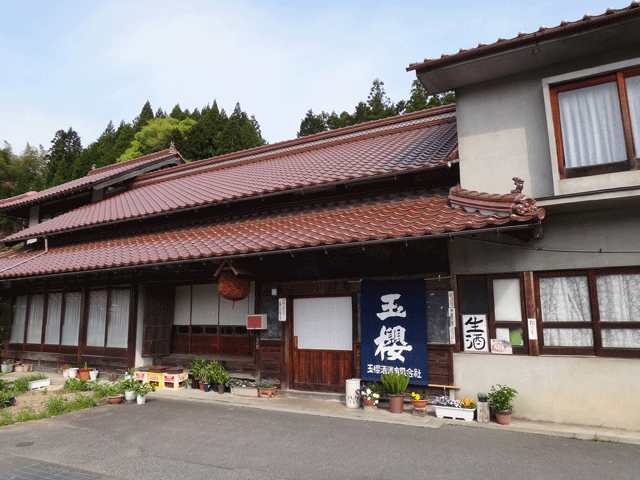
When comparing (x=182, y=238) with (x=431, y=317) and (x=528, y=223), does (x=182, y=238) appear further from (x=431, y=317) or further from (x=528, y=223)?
(x=528, y=223)

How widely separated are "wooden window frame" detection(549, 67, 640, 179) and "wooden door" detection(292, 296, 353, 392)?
180 inches

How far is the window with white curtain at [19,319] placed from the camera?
13969 millimetres

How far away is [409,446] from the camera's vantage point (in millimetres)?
5844

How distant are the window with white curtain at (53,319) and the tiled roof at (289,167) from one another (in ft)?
7.09

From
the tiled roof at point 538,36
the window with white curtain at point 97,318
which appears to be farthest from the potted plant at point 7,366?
the tiled roof at point 538,36

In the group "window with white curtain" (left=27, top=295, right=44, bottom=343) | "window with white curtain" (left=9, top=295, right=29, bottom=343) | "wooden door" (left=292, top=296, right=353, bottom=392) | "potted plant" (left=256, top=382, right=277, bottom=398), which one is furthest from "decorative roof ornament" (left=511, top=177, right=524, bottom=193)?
"window with white curtain" (left=9, top=295, right=29, bottom=343)

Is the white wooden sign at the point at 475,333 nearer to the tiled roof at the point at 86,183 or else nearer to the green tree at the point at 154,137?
the tiled roof at the point at 86,183

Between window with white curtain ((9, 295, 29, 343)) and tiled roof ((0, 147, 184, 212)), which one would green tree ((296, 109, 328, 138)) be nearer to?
tiled roof ((0, 147, 184, 212))

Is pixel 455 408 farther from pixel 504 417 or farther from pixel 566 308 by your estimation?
pixel 566 308

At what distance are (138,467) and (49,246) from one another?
38.7ft

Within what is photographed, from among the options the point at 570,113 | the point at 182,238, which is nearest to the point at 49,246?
the point at 182,238

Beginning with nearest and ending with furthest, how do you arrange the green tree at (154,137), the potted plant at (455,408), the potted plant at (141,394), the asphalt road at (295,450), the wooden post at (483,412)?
the asphalt road at (295,450) → the wooden post at (483,412) → the potted plant at (455,408) → the potted plant at (141,394) → the green tree at (154,137)

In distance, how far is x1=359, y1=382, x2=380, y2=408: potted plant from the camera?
773 cm

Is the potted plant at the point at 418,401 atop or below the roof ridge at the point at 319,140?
below
